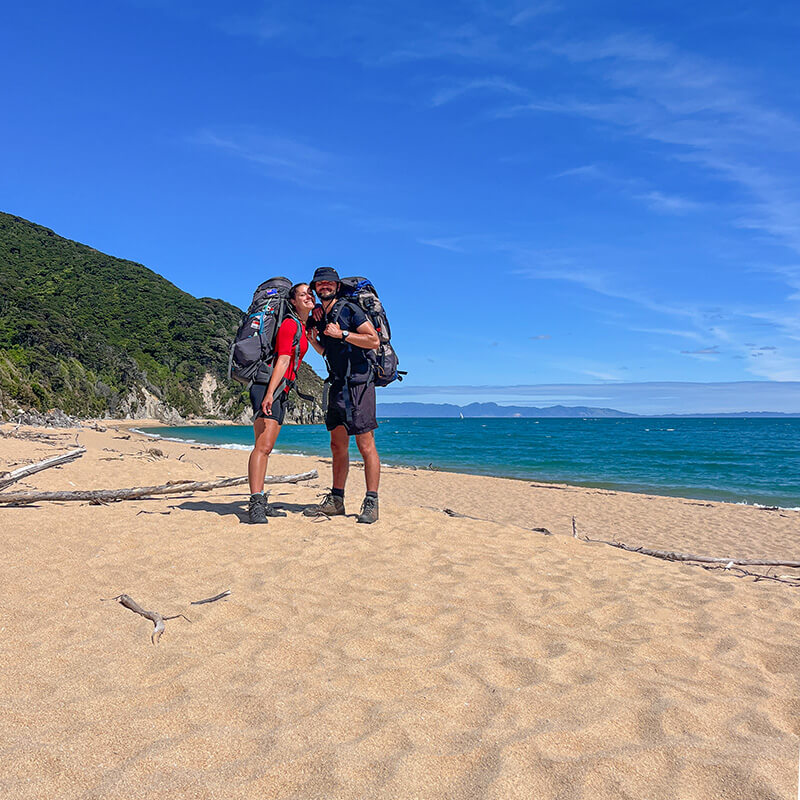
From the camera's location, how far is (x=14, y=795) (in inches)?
74.0

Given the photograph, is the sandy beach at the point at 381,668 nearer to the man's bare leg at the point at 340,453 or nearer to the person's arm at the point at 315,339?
the man's bare leg at the point at 340,453

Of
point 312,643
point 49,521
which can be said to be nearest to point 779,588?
point 312,643

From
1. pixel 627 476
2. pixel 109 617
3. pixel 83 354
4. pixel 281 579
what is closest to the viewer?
pixel 109 617

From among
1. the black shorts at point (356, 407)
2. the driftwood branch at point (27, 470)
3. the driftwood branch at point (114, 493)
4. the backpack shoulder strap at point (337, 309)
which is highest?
the backpack shoulder strap at point (337, 309)

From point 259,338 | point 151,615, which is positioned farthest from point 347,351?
point 151,615

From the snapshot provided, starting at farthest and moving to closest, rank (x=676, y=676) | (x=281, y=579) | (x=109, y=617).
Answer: (x=281, y=579)
(x=109, y=617)
(x=676, y=676)

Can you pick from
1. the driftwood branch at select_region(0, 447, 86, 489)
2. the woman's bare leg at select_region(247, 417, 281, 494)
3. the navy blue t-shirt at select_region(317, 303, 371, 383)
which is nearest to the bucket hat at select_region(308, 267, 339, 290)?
the navy blue t-shirt at select_region(317, 303, 371, 383)

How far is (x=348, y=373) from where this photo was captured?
5.86m

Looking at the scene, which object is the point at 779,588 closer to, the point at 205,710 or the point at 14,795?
the point at 205,710

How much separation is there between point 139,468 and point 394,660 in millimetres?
9367

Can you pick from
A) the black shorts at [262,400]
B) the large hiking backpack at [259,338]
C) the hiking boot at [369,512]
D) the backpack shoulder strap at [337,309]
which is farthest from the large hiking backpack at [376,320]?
the hiking boot at [369,512]

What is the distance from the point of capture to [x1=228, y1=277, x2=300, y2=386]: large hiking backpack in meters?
5.89

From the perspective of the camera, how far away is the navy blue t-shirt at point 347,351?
572 cm

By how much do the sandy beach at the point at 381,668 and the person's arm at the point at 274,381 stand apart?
1287mm
